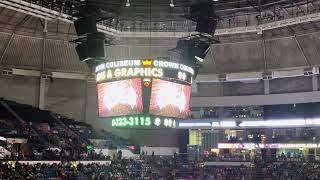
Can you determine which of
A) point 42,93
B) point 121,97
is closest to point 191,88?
point 121,97

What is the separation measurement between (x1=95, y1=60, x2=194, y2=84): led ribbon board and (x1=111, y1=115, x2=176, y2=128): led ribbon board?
73.5 inches

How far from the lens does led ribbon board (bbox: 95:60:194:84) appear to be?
22.9 meters

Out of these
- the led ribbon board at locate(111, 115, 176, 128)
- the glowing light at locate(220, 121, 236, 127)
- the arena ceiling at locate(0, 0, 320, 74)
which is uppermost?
the arena ceiling at locate(0, 0, 320, 74)

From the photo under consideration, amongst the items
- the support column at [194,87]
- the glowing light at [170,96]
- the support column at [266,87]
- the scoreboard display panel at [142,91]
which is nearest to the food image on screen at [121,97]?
the scoreboard display panel at [142,91]

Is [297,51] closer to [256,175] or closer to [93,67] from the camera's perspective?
[256,175]

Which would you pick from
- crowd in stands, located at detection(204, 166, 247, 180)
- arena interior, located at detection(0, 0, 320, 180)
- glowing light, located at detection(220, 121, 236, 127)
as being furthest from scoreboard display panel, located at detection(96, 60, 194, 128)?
glowing light, located at detection(220, 121, 236, 127)

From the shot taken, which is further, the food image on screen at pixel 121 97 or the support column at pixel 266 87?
the support column at pixel 266 87

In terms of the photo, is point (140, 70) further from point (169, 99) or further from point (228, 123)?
point (228, 123)

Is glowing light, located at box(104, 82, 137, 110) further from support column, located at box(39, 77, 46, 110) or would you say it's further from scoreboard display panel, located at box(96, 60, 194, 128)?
support column, located at box(39, 77, 46, 110)

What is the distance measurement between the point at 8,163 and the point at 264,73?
21.0m

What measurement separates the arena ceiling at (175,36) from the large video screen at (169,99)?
993 centimetres

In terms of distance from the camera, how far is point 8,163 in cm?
3102

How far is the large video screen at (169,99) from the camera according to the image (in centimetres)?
2317

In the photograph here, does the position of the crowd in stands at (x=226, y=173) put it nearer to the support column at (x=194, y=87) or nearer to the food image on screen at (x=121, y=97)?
the support column at (x=194, y=87)
